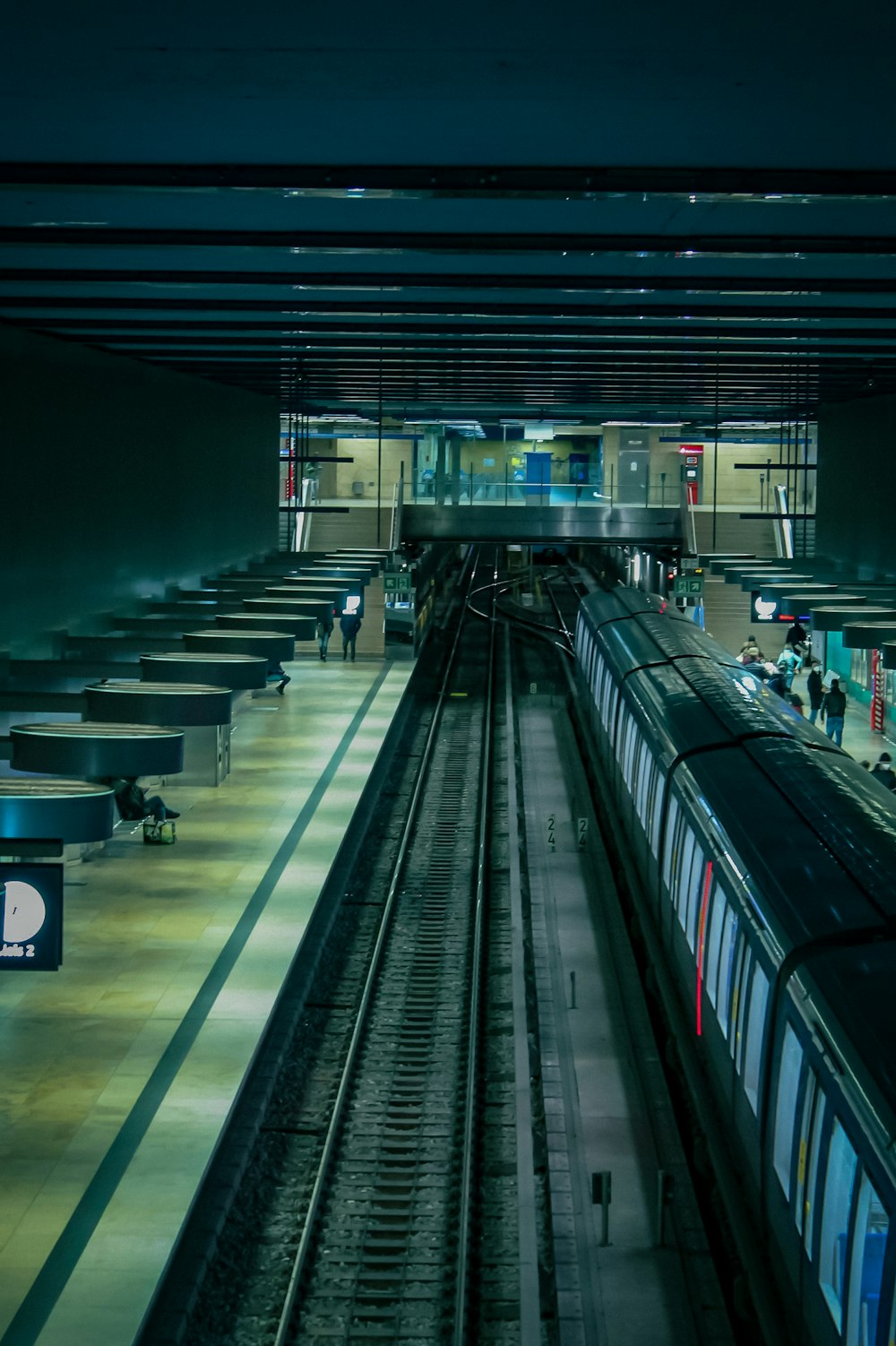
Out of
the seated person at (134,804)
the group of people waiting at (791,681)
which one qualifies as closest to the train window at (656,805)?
the group of people waiting at (791,681)

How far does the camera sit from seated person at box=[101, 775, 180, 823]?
1823 centimetres

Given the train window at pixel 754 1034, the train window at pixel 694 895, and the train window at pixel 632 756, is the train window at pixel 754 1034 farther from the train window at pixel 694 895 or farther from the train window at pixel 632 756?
Result: the train window at pixel 632 756

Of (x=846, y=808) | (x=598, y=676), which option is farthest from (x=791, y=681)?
(x=846, y=808)

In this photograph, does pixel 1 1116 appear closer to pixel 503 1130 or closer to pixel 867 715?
pixel 503 1130

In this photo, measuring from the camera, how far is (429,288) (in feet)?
40.8

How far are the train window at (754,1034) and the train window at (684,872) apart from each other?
2.75 metres

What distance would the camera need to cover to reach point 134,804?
18297 millimetres

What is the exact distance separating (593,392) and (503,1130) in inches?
721

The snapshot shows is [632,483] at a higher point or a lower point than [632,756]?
higher

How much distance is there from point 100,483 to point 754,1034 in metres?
13.8

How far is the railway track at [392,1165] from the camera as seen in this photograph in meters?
8.49

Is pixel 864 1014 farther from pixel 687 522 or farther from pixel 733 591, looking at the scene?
pixel 733 591

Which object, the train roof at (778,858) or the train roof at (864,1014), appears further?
the train roof at (778,858)

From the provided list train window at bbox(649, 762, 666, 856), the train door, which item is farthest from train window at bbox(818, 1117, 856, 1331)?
the train door
